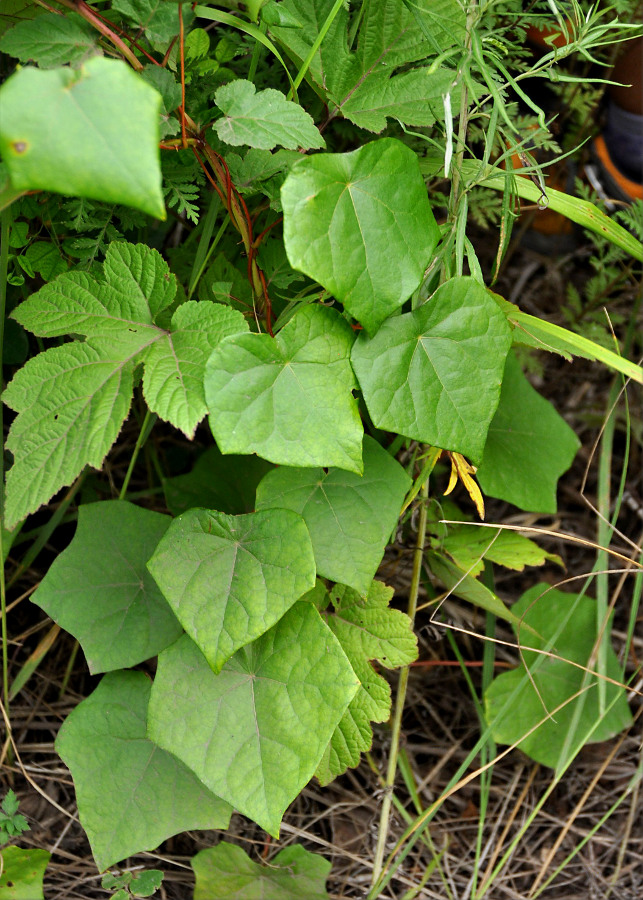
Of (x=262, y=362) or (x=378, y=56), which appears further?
(x=378, y=56)

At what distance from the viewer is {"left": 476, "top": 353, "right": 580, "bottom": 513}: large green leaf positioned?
51.5 inches

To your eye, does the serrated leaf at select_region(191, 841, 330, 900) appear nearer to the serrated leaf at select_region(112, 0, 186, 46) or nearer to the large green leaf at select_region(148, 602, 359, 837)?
the large green leaf at select_region(148, 602, 359, 837)

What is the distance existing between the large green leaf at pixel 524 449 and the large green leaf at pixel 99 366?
641 mm

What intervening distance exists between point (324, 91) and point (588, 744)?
1.40 m

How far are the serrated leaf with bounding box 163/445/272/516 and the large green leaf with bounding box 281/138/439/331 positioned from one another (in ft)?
1.53

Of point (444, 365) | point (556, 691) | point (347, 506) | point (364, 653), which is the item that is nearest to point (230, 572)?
point (347, 506)

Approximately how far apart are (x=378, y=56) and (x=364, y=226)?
33cm

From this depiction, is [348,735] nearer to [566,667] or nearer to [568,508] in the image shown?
[566,667]

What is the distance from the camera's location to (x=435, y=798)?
1.45m

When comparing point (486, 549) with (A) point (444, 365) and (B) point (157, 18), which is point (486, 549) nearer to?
(A) point (444, 365)

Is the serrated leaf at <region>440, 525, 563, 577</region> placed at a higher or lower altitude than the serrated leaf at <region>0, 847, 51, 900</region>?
higher

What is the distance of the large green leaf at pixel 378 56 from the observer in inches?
38.1

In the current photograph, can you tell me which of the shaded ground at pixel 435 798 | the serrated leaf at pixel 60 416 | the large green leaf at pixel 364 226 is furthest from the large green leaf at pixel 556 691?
the serrated leaf at pixel 60 416

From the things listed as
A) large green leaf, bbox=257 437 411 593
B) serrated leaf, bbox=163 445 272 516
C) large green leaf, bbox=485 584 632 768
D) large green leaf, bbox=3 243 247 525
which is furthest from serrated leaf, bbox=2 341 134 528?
large green leaf, bbox=485 584 632 768
